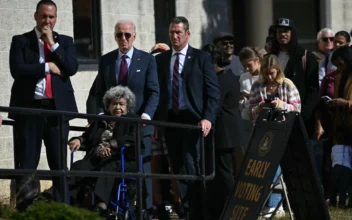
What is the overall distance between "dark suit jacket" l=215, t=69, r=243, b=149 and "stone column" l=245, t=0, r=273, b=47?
6736mm

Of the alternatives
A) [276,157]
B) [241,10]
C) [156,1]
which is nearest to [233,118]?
[276,157]

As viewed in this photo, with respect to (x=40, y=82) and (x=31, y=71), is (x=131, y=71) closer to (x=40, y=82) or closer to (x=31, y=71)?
(x=40, y=82)

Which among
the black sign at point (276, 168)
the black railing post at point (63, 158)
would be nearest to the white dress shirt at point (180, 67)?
the black sign at point (276, 168)

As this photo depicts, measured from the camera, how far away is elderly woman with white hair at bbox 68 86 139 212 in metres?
9.82

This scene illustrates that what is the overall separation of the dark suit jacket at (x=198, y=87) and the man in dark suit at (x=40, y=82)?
1.02 metres

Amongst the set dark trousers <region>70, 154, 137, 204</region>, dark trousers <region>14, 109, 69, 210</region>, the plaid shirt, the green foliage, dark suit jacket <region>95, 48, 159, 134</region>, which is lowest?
dark trousers <region>70, 154, 137, 204</region>

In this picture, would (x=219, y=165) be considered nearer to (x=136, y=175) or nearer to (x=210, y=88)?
(x=210, y=88)

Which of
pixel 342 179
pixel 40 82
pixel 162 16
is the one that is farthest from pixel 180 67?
pixel 162 16

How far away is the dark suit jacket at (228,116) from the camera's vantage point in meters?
11.2

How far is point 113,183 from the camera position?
9922 mm

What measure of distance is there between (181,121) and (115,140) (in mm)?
831

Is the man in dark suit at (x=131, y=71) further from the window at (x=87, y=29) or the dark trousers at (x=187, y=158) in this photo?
the window at (x=87, y=29)

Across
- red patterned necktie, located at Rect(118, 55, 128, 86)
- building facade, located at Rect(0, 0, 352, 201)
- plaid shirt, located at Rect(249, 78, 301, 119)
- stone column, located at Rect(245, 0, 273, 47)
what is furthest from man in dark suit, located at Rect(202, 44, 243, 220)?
stone column, located at Rect(245, 0, 273, 47)

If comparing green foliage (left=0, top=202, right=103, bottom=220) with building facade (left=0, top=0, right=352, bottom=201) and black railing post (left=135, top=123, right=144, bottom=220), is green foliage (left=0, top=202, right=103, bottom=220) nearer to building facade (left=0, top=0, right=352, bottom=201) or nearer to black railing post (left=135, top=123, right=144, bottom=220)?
black railing post (left=135, top=123, right=144, bottom=220)
